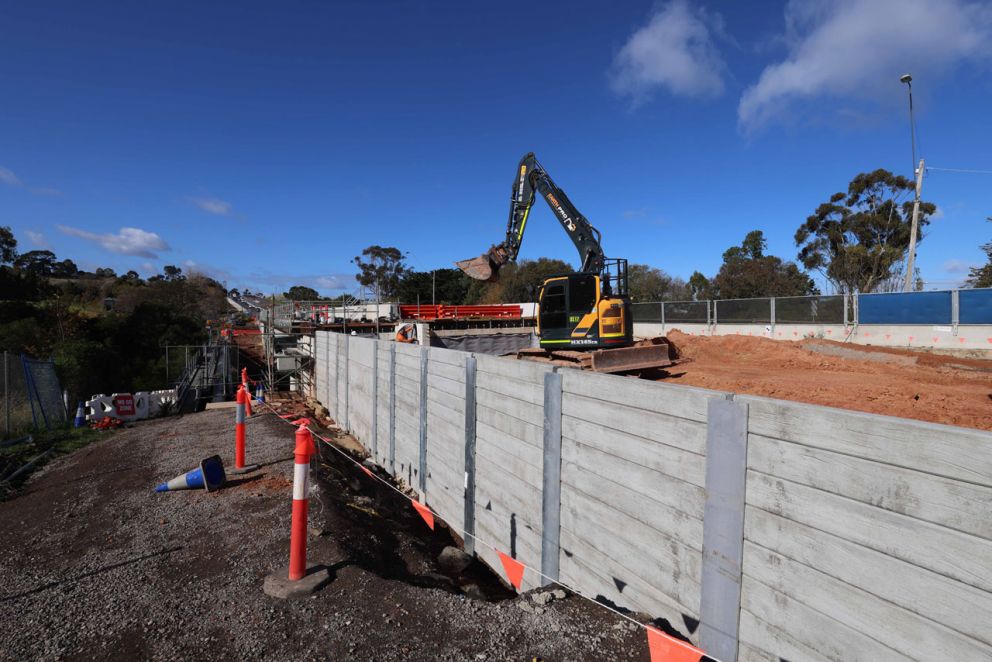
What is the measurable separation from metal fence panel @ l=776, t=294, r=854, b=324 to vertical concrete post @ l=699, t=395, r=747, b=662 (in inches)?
758

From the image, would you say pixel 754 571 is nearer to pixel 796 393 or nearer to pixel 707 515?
pixel 707 515

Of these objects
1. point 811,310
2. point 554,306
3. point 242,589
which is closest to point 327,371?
point 554,306

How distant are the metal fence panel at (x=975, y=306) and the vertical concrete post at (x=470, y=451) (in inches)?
674

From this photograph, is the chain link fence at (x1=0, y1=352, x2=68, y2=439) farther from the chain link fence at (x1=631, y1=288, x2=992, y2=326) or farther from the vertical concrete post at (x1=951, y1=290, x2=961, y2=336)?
the vertical concrete post at (x1=951, y1=290, x2=961, y2=336)

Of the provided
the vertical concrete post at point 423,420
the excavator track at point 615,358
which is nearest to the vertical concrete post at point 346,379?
the excavator track at point 615,358

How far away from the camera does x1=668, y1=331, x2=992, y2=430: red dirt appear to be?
8.39 meters

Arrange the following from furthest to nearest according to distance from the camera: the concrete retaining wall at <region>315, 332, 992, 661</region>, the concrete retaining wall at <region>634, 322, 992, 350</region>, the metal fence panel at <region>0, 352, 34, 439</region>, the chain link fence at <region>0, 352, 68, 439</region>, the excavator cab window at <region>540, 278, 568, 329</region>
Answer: the concrete retaining wall at <region>634, 322, 992, 350</region>, the excavator cab window at <region>540, 278, 568, 329</region>, the chain link fence at <region>0, 352, 68, 439</region>, the metal fence panel at <region>0, 352, 34, 439</region>, the concrete retaining wall at <region>315, 332, 992, 661</region>

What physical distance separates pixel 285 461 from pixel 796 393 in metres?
9.76

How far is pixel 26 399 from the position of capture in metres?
10.2

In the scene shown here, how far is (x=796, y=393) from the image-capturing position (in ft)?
32.3

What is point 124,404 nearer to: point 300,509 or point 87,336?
point 300,509

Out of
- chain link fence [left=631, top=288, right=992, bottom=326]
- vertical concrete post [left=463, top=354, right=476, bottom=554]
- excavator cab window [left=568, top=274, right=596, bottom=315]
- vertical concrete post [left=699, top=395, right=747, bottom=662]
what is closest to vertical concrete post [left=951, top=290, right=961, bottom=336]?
chain link fence [left=631, top=288, right=992, bottom=326]

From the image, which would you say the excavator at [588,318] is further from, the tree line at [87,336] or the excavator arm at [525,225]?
the tree line at [87,336]

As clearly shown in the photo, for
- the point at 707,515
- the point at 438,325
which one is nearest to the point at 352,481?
the point at 707,515
